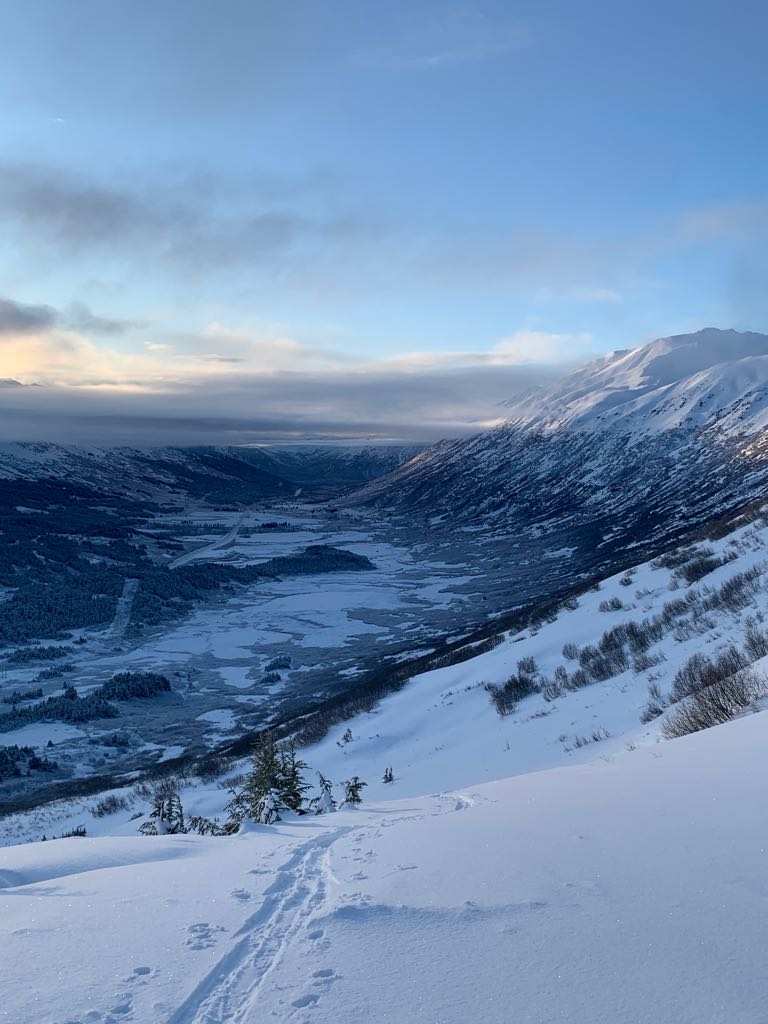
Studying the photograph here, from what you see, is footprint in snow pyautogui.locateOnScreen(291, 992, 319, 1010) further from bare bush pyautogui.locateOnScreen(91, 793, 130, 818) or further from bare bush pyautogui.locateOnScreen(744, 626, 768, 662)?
bare bush pyautogui.locateOnScreen(91, 793, 130, 818)

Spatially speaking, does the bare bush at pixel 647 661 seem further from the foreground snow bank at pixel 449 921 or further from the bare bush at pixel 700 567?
the foreground snow bank at pixel 449 921

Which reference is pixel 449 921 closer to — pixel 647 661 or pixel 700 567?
pixel 647 661

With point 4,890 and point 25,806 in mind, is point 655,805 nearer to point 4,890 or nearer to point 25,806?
point 4,890

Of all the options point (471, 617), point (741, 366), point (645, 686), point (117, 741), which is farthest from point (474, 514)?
point (645, 686)

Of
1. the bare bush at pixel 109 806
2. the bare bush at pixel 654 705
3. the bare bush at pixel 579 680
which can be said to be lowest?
the bare bush at pixel 109 806

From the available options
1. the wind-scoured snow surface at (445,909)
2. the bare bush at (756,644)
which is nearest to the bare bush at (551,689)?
the bare bush at (756,644)
